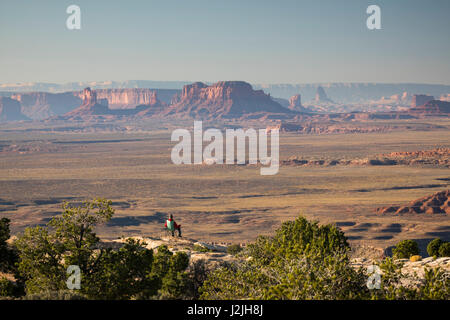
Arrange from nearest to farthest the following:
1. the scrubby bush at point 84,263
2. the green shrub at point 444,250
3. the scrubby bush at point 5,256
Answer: the scrubby bush at point 84,263 < the scrubby bush at point 5,256 < the green shrub at point 444,250

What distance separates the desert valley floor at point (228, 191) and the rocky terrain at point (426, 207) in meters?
1.93

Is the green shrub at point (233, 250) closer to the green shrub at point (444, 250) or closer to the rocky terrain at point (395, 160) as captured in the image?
the green shrub at point (444, 250)

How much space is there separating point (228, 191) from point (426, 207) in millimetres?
36947

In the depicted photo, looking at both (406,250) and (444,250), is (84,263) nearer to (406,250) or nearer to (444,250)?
(406,250)

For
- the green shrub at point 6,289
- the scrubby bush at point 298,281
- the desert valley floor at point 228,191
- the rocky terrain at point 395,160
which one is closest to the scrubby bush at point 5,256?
the green shrub at point 6,289

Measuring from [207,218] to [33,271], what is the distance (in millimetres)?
56689

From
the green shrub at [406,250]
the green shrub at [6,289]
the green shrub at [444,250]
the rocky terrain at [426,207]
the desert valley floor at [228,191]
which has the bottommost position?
the desert valley floor at [228,191]

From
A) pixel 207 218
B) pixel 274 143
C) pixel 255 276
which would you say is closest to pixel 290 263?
pixel 255 276

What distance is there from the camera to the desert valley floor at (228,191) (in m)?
66.3

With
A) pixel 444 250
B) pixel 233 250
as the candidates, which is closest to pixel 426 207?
pixel 444 250

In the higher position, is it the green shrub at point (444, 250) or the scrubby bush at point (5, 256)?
the scrubby bush at point (5, 256)

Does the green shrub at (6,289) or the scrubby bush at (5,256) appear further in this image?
the scrubby bush at (5,256)

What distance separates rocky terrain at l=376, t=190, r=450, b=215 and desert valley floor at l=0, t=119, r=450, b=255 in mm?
1925

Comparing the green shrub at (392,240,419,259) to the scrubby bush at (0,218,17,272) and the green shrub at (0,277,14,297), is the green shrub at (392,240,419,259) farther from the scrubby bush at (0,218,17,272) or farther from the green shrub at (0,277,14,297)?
the green shrub at (0,277,14,297)
